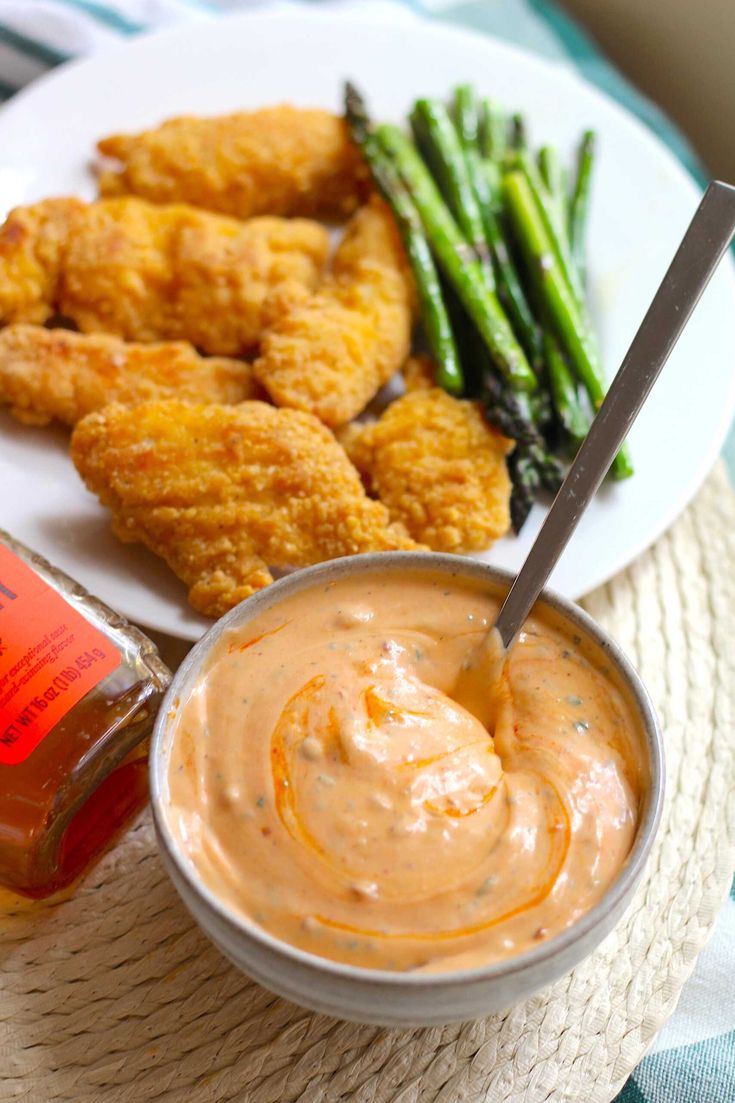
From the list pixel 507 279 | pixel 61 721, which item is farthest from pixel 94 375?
pixel 507 279

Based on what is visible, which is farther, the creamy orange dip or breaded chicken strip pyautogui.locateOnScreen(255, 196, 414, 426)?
breaded chicken strip pyautogui.locateOnScreen(255, 196, 414, 426)

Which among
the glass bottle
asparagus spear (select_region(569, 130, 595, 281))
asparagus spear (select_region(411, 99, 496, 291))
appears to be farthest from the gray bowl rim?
asparagus spear (select_region(569, 130, 595, 281))

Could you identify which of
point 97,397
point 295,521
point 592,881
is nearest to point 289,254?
point 97,397

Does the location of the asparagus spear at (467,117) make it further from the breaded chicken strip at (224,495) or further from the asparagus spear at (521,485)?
the breaded chicken strip at (224,495)

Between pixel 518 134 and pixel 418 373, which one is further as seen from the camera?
pixel 518 134

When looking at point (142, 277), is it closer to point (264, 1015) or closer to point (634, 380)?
point (634, 380)

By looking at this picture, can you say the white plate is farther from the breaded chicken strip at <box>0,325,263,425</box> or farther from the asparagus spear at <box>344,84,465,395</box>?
the asparagus spear at <box>344,84,465,395</box>
